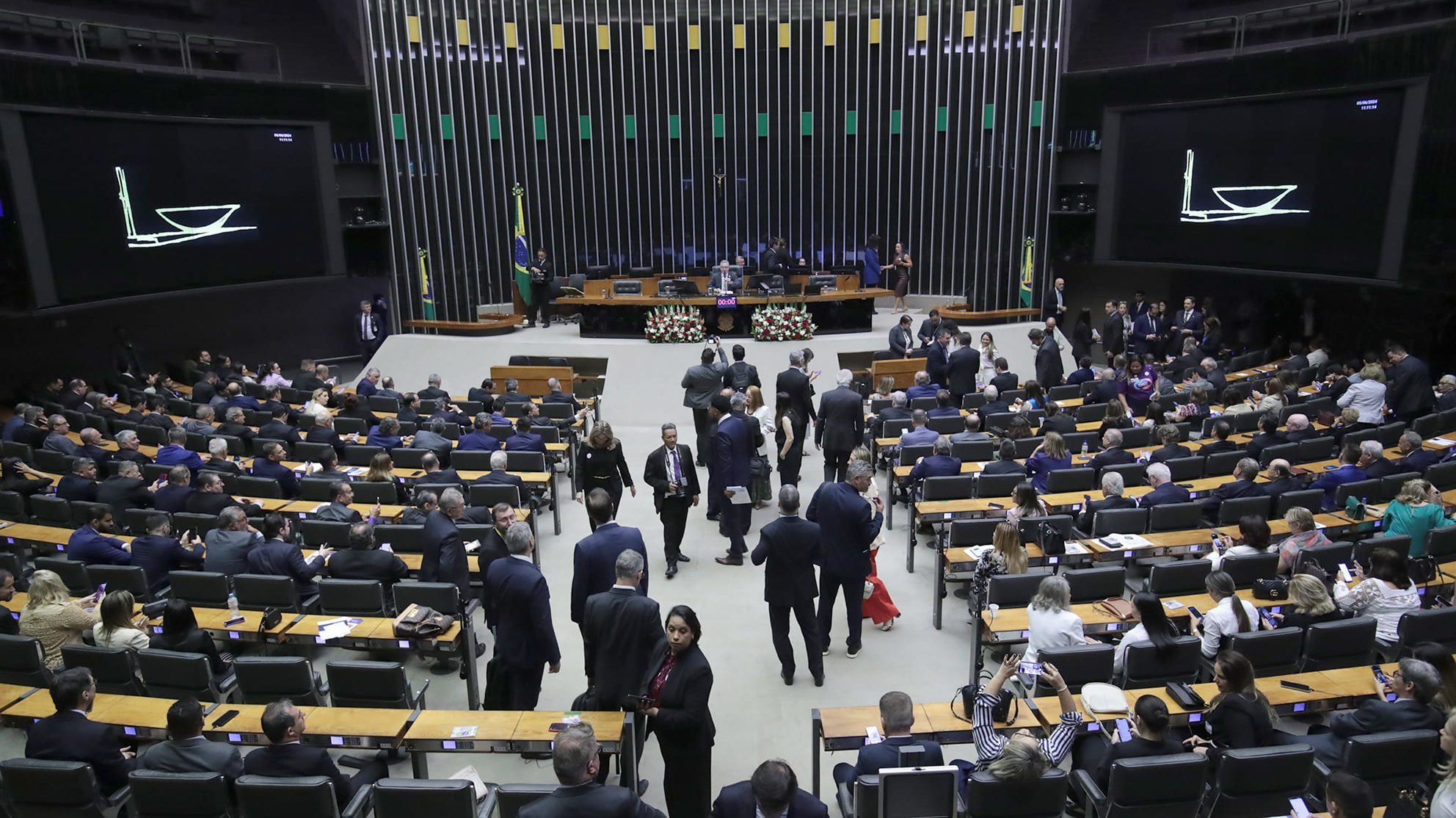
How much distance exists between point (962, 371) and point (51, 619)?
10.1 meters

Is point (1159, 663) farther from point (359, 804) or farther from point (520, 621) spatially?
point (359, 804)

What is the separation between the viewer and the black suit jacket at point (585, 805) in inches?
148

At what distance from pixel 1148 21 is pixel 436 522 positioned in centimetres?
1681

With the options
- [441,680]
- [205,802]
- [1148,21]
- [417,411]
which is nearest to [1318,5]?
[1148,21]

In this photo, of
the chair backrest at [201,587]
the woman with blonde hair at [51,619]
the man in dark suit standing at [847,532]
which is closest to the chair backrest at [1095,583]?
the man in dark suit standing at [847,532]

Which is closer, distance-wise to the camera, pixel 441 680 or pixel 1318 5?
pixel 441 680

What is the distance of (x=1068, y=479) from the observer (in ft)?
28.4

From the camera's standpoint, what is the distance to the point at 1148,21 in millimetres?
17750

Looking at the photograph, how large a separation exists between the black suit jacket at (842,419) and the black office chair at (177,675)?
233 inches

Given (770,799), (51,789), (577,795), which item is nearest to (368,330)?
(51,789)

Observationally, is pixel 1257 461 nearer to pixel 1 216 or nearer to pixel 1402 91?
pixel 1402 91

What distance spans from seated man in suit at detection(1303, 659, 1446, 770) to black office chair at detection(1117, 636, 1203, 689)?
775 millimetres

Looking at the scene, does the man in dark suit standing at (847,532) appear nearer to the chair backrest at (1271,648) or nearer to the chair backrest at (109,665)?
the chair backrest at (1271,648)

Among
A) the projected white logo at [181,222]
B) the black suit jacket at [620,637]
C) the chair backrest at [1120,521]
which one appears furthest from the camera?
the projected white logo at [181,222]
